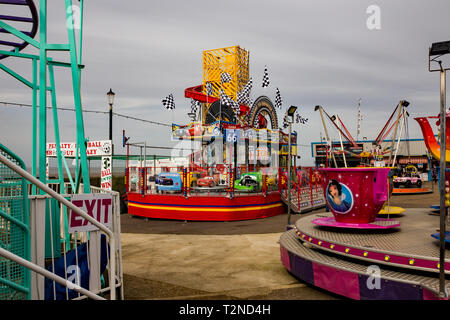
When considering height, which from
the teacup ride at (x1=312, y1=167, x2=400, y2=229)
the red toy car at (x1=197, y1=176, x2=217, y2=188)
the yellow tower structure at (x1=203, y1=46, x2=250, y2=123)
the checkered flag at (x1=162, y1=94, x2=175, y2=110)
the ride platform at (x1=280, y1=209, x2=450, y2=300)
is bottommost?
the ride platform at (x1=280, y1=209, x2=450, y2=300)

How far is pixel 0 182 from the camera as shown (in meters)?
3.71

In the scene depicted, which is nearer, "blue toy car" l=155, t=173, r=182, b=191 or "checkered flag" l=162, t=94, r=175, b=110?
"blue toy car" l=155, t=173, r=182, b=191

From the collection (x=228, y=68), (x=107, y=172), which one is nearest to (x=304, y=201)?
(x=107, y=172)

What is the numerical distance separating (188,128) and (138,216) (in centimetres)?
818

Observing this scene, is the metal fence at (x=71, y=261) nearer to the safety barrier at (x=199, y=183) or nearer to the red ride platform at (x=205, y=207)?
the red ride platform at (x=205, y=207)

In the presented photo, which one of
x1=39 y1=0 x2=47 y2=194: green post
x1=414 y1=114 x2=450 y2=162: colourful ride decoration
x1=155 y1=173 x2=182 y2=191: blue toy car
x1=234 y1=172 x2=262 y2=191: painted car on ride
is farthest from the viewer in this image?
x1=234 y1=172 x2=262 y2=191: painted car on ride

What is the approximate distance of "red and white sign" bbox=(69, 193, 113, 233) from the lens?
14.4 feet

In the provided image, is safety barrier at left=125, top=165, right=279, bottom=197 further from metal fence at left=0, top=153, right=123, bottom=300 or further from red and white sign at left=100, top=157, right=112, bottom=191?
metal fence at left=0, top=153, right=123, bottom=300

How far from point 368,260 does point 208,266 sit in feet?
10.9

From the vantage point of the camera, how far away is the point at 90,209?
15.8 feet

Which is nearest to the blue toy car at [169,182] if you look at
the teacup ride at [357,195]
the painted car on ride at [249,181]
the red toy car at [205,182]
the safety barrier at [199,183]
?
the safety barrier at [199,183]

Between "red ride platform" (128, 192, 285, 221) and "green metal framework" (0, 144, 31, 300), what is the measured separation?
9.91 metres

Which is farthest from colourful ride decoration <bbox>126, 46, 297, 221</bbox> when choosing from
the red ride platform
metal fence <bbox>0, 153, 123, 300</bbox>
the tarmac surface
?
metal fence <bbox>0, 153, 123, 300</bbox>

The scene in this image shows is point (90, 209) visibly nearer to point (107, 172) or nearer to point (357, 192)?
point (357, 192)
